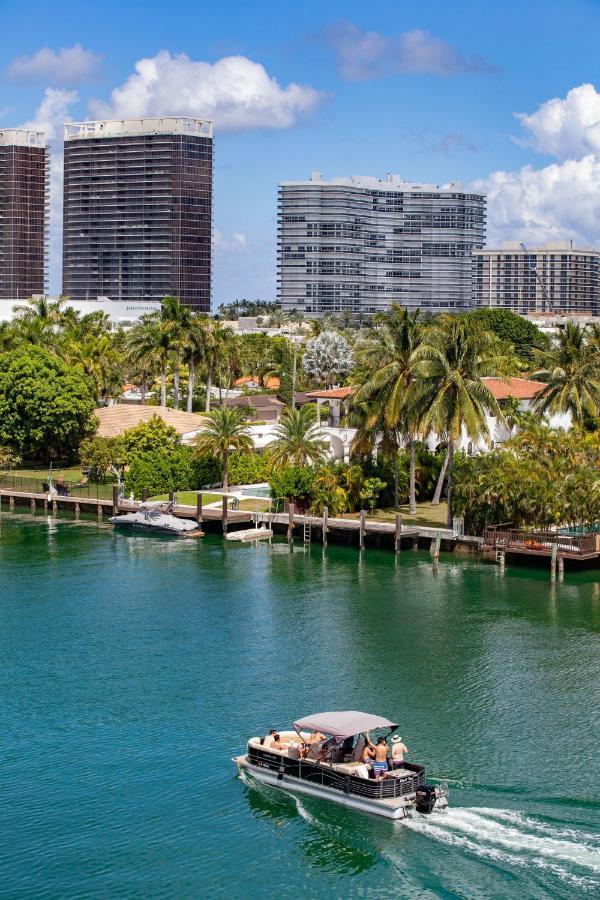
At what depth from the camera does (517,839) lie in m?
34.4

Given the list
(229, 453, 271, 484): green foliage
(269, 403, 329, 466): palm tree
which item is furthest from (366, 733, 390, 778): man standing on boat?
(229, 453, 271, 484): green foliage

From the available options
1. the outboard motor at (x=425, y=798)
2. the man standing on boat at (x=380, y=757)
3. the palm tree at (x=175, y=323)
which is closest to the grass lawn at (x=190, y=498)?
the palm tree at (x=175, y=323)

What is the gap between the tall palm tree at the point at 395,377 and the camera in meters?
81.7

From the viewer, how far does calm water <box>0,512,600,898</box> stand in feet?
110

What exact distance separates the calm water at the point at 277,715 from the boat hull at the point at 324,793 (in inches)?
14.3

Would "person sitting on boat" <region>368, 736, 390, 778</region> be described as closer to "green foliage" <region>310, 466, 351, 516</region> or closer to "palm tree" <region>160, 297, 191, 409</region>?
"green foliage" <region>310, 466, 351, 516</region>

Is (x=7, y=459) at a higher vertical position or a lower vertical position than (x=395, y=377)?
lower

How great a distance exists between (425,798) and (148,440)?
6250 cm

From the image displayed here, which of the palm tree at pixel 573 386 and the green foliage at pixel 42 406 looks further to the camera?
the green foliage at pixel 42 406

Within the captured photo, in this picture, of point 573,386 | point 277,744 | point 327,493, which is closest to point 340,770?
point 277,744

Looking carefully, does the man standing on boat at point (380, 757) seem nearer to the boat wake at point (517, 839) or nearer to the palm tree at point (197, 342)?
the boat wake at point (517, 839)

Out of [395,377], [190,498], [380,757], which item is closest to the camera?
[380,757]

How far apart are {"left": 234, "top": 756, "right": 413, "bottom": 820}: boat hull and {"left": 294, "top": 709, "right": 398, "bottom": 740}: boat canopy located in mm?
1618

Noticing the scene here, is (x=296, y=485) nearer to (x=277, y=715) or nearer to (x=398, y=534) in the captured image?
(x=398, y=534)
